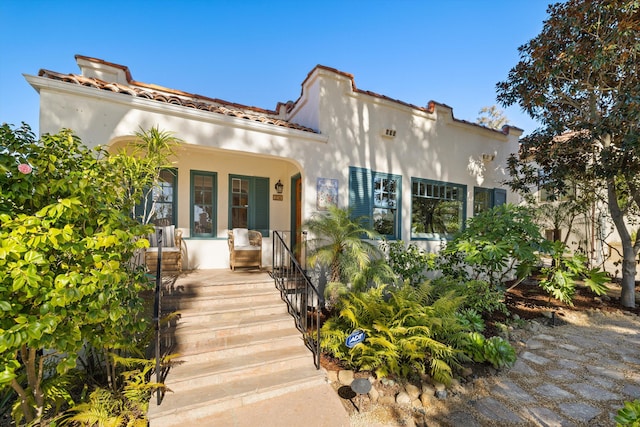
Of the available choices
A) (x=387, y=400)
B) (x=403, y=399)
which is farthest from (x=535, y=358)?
(x=387, y=400)

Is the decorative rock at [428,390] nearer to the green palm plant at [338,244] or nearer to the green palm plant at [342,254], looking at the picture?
the green palm plant at [342,254]

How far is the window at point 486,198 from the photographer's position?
7745mm

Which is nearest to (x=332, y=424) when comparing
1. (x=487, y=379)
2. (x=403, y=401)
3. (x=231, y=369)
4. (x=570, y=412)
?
(x=403, y=401)

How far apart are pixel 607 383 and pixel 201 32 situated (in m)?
9.52

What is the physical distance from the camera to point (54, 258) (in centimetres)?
195

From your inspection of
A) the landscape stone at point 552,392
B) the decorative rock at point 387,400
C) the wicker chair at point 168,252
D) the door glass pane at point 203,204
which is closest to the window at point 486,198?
the landscape stone at point 552,392

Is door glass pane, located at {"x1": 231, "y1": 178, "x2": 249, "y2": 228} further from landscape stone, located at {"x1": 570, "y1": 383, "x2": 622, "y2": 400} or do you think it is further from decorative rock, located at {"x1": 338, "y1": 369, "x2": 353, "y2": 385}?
landscape stone, located at {"x1": 570, "y1": 383, "x2": 622, "y2": 400}

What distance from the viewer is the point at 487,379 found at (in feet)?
11.0

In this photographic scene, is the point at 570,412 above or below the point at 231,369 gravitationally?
below

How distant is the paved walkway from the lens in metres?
2.65

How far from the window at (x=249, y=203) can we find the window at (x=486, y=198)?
19.7 feet

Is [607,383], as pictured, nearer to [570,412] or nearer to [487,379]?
[570,412]

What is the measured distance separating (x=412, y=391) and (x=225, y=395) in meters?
2.05

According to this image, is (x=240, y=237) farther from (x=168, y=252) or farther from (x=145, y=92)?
(x=145, y=92)
